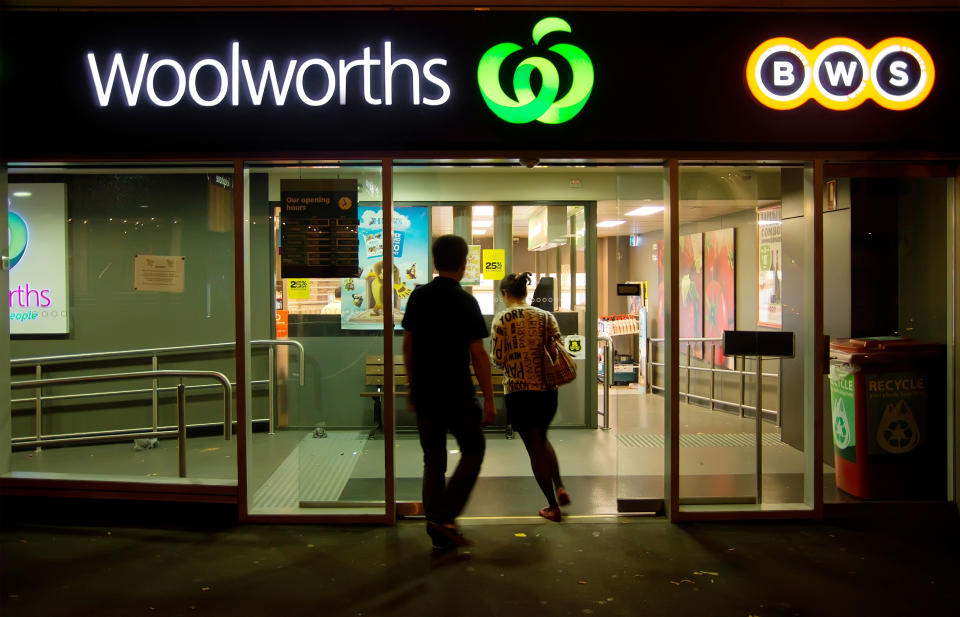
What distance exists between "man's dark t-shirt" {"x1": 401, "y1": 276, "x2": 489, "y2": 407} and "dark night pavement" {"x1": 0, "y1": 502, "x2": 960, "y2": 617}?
0.93 m

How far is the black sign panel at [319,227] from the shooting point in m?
3.86

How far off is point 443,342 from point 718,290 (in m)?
4.22

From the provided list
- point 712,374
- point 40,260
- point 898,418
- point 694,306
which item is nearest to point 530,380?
point 712,374

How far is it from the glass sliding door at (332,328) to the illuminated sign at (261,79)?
45cm

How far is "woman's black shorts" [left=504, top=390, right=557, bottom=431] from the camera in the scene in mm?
3654

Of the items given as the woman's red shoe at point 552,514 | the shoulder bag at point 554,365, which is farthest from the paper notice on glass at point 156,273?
the woman's red shoe at point 552,514

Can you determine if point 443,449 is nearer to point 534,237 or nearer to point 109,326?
point 534,237

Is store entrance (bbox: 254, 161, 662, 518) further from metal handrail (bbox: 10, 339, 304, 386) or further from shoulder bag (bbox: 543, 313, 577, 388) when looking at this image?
metal handrail (bbox: 10, 339, 304, 386)

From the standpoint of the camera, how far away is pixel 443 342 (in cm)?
321

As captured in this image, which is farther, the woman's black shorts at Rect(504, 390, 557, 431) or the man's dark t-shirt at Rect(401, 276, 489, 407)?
the woman's black shorts at Rect(504, 390, 557, 431)

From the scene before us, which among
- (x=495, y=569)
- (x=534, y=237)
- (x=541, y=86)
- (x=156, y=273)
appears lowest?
(x=495, y=569)

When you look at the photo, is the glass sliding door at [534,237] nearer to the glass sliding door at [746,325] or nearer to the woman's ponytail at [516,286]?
the glass sliding door at [746,325]

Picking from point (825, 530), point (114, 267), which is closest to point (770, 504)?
point (825, 530)

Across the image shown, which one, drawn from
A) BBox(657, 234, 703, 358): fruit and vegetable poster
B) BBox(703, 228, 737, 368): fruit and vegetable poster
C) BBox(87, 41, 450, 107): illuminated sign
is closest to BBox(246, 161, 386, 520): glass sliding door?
BBox(87, 41, 450, 107): illuminated sign
